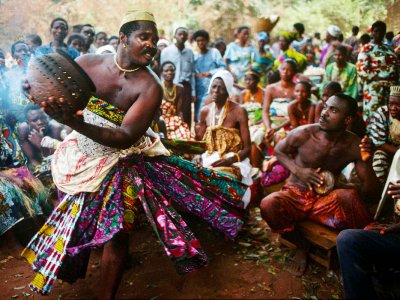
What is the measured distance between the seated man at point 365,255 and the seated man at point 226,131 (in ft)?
6.61

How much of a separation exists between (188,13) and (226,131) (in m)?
5.35

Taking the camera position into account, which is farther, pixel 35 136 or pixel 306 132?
pixel 35 136

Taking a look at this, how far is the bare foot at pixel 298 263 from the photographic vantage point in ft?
10.9

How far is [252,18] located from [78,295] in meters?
8.68

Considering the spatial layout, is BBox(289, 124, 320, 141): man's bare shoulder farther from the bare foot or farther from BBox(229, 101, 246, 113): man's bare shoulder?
the bare foot

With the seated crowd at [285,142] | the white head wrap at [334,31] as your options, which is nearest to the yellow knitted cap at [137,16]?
the seated crowd at [285,142]

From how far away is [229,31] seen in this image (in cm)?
1148

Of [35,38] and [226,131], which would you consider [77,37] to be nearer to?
[35,38]

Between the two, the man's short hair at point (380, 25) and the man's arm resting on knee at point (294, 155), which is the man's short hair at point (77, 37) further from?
the man's short hair at point (380, 25)

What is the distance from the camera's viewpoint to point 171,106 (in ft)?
20.0

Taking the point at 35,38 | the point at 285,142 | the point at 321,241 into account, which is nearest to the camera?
the point at 321,241

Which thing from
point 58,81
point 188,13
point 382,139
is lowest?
point 382,139

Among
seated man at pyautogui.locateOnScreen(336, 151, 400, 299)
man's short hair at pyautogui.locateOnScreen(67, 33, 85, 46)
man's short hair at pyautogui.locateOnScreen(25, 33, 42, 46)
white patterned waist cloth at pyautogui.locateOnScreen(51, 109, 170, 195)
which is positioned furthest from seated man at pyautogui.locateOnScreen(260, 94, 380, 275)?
man's short hair at pyautogui.locateOnScreen(67, 33, 85, 46)

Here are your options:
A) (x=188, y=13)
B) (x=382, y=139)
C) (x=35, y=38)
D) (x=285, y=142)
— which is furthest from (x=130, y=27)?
(x=188, y=13)
